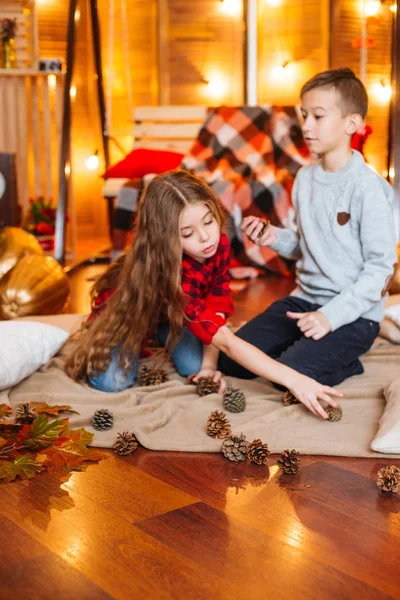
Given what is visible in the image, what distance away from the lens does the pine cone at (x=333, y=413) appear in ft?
4.63

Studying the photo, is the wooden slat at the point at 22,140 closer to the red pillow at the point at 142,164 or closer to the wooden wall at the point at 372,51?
the red pillow at the point at 142,164

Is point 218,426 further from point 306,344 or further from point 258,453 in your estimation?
point 306,344

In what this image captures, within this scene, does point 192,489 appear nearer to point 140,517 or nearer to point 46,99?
point 140,517

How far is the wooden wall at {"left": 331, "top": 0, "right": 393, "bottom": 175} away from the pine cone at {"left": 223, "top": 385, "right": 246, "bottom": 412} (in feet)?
10.8

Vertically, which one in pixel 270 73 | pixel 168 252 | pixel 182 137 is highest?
pixel 270 73

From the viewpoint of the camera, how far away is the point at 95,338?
1676 mm

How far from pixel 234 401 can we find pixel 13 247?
1185 millimetres

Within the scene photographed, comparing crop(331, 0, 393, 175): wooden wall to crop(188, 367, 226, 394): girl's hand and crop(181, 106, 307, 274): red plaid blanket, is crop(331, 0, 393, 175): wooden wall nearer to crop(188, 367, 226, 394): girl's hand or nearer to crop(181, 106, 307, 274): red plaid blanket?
crop(181, 106, 307, 274): red plaid blanket

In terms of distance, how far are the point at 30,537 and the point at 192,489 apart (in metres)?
0.27

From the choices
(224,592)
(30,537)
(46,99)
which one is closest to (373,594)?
(224,592)

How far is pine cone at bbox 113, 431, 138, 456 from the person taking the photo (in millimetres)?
1300

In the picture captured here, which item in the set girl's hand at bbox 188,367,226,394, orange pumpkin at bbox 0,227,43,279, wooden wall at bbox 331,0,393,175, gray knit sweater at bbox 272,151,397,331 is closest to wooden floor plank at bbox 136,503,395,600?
girl's hand at bbox 188,367,226,394

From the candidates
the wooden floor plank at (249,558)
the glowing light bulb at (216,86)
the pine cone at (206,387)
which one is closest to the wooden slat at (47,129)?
the glowing light bulb at (216,86)

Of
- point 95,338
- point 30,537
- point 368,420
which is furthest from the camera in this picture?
point 95,338
